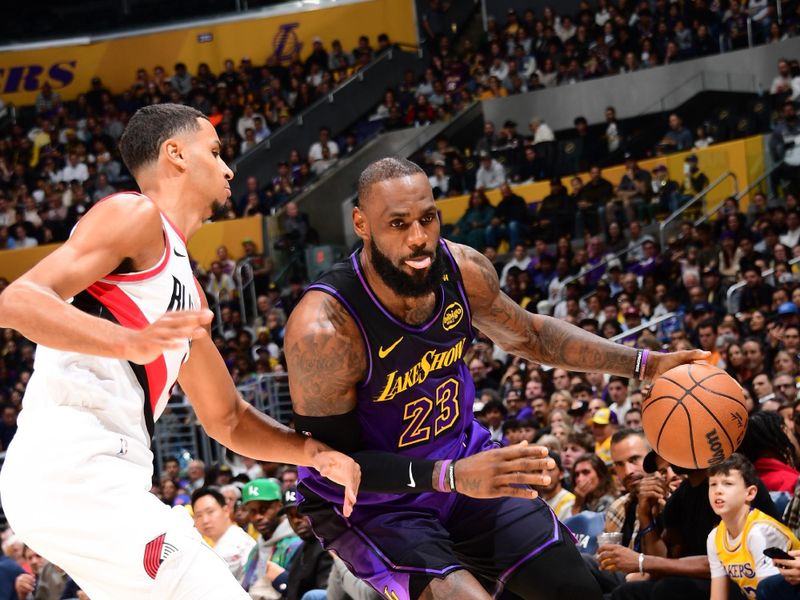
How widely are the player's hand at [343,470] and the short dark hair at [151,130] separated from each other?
1238 mm

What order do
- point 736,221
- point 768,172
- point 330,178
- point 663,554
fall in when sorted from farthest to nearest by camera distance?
point 330,178 → point 768,172 → point 736,221 → point 663,554

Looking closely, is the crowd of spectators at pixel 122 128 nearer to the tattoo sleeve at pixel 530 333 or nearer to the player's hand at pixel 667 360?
the tattoo sleeve at pixel 530 333

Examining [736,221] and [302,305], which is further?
[736,221]

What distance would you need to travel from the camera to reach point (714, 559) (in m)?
5.86

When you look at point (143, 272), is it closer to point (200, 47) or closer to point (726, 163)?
point (726, 163)

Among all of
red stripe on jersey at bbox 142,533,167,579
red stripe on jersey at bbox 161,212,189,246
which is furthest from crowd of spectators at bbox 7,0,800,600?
red stripe on jersey at bbox 142,533,167,579

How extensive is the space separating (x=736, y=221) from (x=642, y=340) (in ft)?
16.2

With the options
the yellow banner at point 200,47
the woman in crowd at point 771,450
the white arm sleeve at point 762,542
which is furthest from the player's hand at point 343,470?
the yellow banner at point 200,47

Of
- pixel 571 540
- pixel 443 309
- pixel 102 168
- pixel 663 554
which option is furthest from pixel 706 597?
pixel 102 168

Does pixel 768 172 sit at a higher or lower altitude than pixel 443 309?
lower

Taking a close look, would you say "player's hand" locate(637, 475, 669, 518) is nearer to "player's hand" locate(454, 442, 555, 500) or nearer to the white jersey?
"player's hand" locate(454, 442, 555, 500)

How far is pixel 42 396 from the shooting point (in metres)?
3.37

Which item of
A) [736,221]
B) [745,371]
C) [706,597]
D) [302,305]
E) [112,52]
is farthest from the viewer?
[112,52]

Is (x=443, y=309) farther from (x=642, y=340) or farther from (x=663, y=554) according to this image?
(x=642, y=340)
